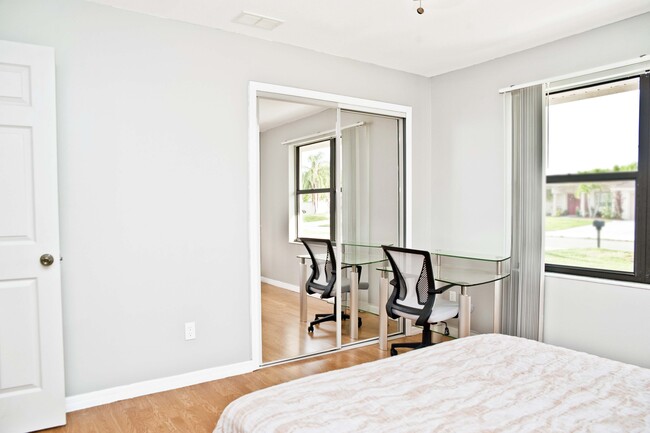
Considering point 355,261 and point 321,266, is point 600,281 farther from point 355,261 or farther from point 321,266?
point 321,266

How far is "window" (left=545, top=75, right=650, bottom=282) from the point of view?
3.16 meters

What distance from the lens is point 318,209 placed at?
4105 mm

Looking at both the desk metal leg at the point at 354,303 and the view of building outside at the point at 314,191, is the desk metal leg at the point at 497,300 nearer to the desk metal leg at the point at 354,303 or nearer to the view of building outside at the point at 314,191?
the desk metal leg at the point at 354,303

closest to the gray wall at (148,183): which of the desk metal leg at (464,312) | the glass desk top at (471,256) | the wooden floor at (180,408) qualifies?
the wooden floor at (180,408)

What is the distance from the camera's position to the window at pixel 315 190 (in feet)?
13.3

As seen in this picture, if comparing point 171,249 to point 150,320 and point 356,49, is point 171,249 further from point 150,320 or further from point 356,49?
point 356,49

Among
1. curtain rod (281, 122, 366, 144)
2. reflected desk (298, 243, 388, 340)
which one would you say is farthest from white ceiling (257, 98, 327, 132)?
reflected desk (298, 243, 388, 340)

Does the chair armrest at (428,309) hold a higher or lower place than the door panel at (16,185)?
lower

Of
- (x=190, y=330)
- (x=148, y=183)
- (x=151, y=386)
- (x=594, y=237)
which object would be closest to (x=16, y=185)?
(x=148, y=183)

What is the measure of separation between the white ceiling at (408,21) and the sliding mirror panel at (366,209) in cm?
69

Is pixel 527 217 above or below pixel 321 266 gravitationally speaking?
above

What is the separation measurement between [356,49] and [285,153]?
3.76ft

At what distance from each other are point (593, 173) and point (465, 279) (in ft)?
4.17

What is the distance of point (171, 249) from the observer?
3.13 metres
